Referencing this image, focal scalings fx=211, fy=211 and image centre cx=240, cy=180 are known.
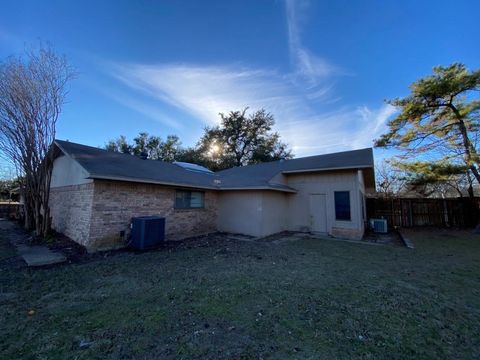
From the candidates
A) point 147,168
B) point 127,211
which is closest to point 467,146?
point 147,168

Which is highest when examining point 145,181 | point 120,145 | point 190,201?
point 120,145

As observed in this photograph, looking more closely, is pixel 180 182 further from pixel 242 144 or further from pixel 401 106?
pixel 242 144

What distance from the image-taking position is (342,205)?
33.1 ft

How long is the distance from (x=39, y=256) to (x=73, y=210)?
231 centimetres

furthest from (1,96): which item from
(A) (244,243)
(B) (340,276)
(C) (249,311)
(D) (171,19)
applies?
(B) (340,276)

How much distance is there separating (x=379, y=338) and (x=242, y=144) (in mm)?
24509

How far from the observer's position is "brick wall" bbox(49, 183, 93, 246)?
22.4 ft

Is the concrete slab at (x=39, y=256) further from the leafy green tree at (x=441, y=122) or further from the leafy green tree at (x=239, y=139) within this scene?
the leafy green tree at (x=239, y=139)

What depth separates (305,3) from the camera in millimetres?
7859

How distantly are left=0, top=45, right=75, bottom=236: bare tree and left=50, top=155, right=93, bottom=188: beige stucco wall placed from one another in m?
0.62

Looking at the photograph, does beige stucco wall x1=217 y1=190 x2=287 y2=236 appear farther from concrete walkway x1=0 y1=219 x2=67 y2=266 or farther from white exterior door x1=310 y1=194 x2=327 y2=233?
concrete walkway x1=0 y1=219 x2=67 y2=266

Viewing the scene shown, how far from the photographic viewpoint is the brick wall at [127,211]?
22.0 ft

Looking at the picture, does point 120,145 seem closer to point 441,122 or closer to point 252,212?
→ point 252,212

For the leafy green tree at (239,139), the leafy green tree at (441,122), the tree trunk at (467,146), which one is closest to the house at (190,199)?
the leafy green tree at (441,122)
